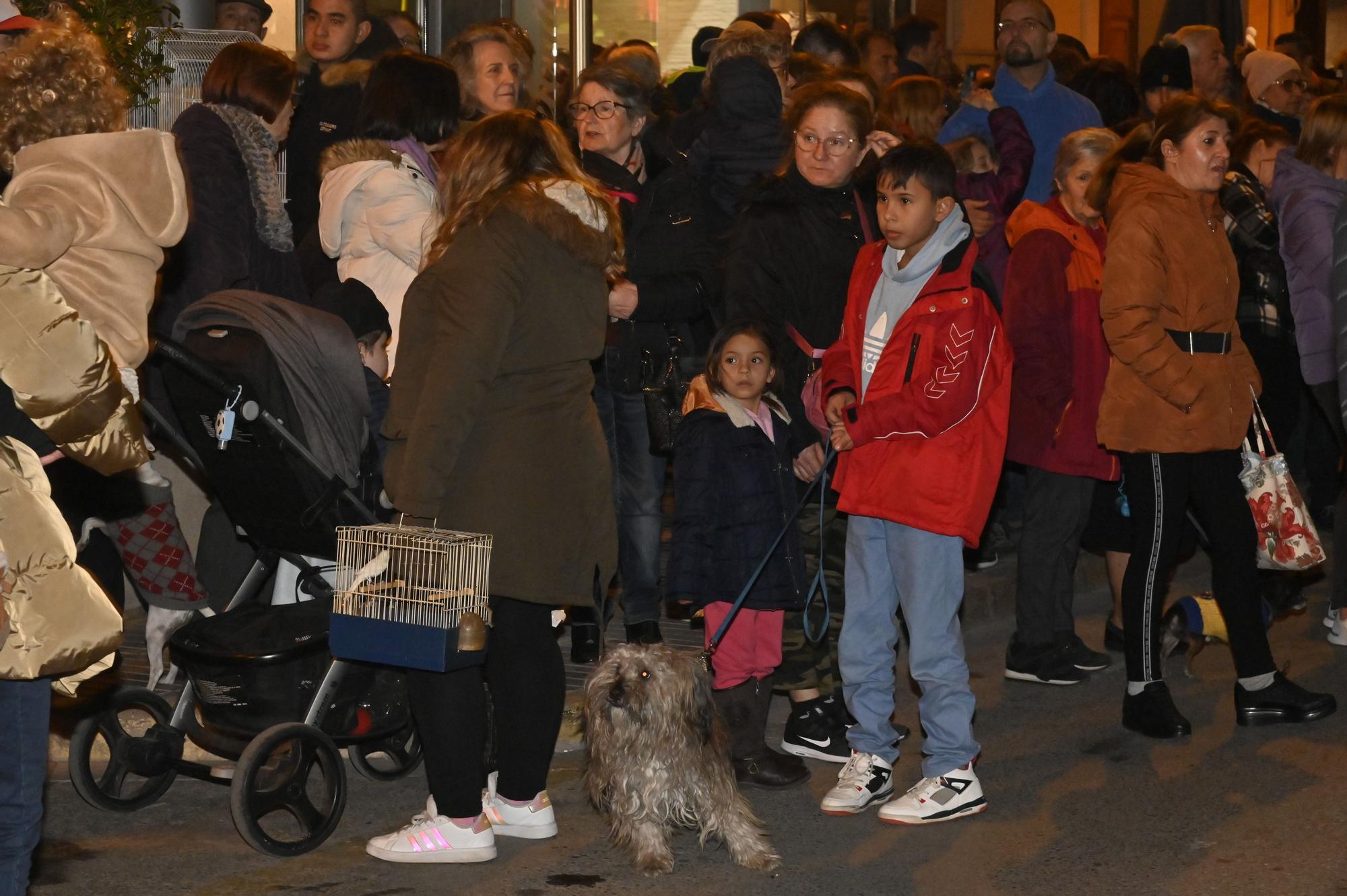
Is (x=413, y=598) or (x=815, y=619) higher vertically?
(x=413, y=598)

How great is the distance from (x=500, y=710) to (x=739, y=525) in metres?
1.10

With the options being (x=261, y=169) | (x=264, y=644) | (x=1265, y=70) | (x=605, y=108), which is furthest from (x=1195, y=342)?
(x=1265, y=70)

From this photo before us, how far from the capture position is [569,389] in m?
5.24

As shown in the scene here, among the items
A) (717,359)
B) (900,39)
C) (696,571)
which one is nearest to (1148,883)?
(696,571)

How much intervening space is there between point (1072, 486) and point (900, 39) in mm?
6425

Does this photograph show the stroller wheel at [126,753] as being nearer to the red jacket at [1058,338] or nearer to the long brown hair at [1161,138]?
the red jacket at [1058,338]

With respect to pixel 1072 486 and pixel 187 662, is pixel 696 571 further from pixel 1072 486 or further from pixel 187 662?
pixel 1072 486

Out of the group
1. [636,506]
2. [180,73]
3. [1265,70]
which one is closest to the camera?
[636,506]

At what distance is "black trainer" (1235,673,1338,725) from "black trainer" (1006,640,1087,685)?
82cm

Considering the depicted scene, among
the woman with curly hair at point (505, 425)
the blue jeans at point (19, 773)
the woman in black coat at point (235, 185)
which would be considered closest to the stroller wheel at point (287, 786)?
the woman with curly hair at point (505, 425)

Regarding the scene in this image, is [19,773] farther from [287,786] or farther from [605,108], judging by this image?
[605,108]

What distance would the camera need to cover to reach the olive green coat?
4.91 metres

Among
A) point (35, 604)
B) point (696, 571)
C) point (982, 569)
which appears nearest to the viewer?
point (35, 604)

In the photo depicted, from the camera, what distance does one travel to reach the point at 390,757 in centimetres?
607
